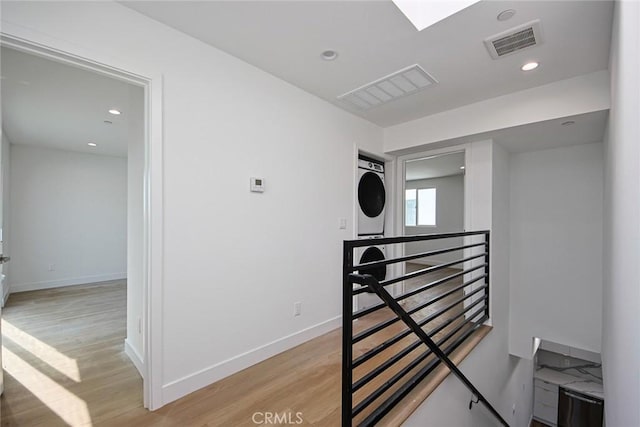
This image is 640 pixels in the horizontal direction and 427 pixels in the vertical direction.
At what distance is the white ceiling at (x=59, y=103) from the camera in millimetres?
2319

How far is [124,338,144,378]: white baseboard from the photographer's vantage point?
2115mm

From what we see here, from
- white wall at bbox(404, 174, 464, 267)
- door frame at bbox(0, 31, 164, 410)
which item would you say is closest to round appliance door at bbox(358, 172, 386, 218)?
Answer: door frame at bbox(0, 31, 164, 410)

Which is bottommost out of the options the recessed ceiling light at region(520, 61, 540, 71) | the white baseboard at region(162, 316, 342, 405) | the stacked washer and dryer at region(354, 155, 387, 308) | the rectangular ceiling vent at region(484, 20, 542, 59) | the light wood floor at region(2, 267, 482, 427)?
the light wood floor at region(2, 267, 482, 427)

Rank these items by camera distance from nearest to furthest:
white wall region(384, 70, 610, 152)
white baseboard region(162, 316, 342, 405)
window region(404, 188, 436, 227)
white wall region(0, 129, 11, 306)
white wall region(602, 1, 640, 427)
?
white wall region(602, 1, 640, 427) < white baseboard region(162, 316, 342, 405) < white wall region(384, 70, 610, 152) < white wall region(0, 129, 11, 306) < window region(404, 188, 436, 227)

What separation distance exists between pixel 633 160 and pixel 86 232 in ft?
23.8

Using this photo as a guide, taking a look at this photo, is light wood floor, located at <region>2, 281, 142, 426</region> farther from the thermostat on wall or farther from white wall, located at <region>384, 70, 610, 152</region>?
white wall, located at <region>384, 70, 610, 152</region>

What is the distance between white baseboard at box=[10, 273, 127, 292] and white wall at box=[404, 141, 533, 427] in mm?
6352

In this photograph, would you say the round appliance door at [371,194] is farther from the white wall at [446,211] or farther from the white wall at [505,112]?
the white wall at [446,211]

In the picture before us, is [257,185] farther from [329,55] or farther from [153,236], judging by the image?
[329,55]

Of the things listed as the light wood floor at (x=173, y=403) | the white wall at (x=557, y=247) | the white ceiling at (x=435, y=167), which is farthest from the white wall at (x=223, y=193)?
the white ceiling at (x=435, y=167)

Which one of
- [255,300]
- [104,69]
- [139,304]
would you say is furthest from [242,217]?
[104,69]

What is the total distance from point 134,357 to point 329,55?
9.63 ft

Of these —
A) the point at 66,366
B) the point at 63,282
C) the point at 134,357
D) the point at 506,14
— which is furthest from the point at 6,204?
the point at 506,14

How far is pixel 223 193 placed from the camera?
80.1 inches
